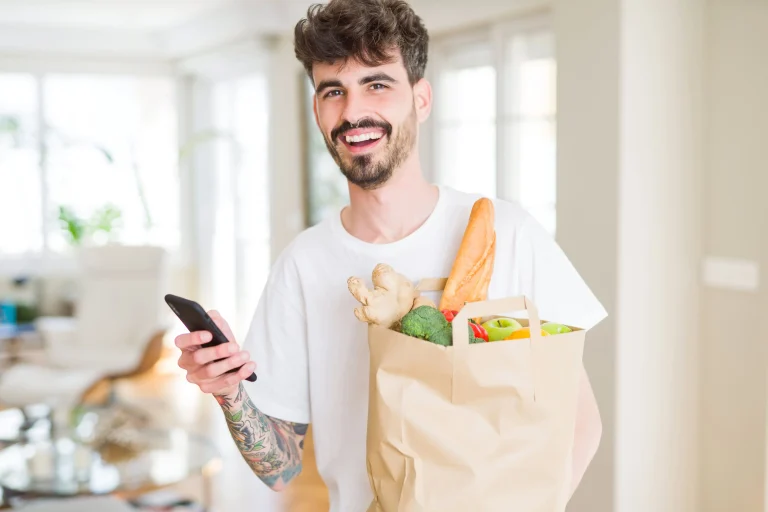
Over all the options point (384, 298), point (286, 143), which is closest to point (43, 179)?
point (286, 143)

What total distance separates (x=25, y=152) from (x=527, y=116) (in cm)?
466

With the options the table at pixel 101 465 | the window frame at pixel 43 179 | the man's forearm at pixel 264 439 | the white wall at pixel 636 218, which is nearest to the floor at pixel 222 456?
the table at pixel 101 465

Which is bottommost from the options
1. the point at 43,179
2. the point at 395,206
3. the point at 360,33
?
the point at 395,206

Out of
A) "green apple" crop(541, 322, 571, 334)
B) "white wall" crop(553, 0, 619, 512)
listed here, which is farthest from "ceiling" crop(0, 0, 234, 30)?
"green apple" crop(541, 322, 571, 334)

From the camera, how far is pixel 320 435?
4.37 feet

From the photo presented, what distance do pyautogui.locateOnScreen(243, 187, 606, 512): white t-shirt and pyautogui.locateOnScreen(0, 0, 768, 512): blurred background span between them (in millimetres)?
1441

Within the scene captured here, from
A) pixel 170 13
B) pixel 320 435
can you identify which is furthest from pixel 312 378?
pixel 170 13

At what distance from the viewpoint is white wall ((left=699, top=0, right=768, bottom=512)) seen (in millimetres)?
2572

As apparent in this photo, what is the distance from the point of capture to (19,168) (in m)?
6.70

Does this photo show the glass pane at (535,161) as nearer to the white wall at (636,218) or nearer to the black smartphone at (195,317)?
the white wall at (636,218)

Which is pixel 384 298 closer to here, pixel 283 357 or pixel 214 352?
pixel 214 352

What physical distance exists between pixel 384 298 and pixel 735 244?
199 cm

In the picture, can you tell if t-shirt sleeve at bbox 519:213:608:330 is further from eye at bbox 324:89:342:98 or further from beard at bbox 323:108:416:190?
eye at bbox 324:89:342:98

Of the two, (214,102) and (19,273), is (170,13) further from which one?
(19,273)
